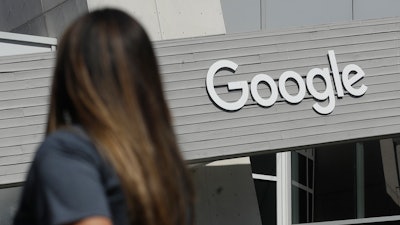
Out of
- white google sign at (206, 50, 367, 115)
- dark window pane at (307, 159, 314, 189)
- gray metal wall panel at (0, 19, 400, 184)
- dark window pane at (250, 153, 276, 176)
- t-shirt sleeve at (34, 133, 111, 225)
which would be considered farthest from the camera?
dark window pane at (307, 159, 314, 189)

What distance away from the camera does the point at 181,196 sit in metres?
1.88

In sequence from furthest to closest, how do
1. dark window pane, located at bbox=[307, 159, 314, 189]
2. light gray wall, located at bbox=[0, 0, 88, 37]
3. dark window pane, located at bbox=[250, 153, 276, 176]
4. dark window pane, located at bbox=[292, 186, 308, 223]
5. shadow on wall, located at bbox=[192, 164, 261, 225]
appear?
dark window pane, located at bbox=[307, 159, 314, 189]
dark window pane, located at bbox=[292, 186, 308, 223]
dark window pane, located at bbox=[250, 153, 276, 176]
shadow on wall, located at bbox=[192, 164, 261, 225]
light gray wall, located at bbox=[0, 0, 88, 37]

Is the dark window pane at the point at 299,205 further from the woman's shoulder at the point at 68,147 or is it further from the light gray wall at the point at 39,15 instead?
the woman's shoulder at the point at 68,147

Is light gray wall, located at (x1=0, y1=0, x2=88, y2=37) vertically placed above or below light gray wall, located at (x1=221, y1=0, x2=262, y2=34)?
above

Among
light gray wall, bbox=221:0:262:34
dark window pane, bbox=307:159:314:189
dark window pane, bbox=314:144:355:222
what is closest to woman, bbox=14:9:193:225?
light gray wall, bbox=221:0:262:34

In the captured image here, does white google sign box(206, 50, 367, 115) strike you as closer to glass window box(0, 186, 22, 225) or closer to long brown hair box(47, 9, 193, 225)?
glass window box(0, 186, 22, 225)

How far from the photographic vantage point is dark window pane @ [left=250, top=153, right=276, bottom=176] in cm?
1207

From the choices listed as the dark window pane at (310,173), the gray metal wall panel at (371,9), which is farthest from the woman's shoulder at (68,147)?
the dark window pane at (310,173)

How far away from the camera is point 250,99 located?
910cm

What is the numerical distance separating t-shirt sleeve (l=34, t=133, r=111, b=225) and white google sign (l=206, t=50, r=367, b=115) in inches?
285

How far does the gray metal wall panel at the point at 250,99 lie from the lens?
8.87 m

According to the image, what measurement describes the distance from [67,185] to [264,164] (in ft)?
34.3

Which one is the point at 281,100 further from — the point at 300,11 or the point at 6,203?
the point at 6,203

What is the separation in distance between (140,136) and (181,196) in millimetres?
175
